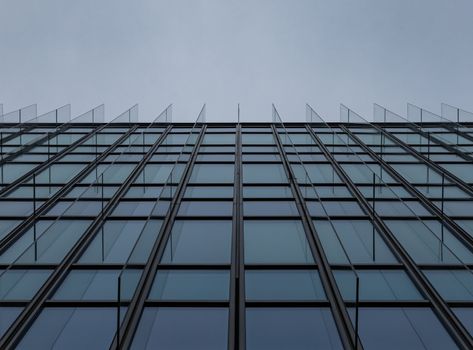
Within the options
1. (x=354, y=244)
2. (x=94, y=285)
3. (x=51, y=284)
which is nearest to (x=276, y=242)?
(x=354, y=244)

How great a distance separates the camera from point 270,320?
8203 mm

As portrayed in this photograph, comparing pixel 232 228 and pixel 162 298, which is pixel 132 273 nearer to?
pixel 162 298

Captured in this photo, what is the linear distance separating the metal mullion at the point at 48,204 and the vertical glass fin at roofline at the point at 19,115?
515 centimetres

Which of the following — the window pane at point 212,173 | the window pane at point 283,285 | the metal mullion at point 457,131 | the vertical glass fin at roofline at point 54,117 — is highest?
the vertical glass fin at roofline at point 54,117

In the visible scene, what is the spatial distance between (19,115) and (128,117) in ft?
14.0

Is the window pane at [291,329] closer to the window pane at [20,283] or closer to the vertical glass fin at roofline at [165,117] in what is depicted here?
the window pane at [20,283]

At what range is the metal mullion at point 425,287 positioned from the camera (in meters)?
7.86

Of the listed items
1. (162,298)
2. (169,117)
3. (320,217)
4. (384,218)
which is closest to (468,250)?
(384,218)

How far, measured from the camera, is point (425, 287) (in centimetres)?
921

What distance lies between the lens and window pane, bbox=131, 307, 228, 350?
24.8 ft

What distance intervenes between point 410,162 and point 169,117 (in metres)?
10.9

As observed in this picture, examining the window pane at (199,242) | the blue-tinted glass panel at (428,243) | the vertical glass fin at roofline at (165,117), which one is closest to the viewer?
the blue-tinted glass panel at (428,243)

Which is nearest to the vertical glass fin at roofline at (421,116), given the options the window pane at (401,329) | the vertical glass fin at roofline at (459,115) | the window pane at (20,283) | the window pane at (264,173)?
the vertical glass fin at roofline at (459,115)

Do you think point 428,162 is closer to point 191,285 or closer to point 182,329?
point 191,285
